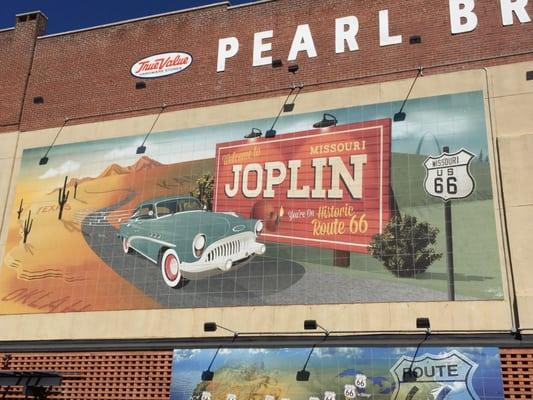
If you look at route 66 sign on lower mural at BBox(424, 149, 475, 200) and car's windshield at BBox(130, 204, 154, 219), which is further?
car's windshield at BBox(130, 204, 154, 219)

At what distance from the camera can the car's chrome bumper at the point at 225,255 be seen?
22.2 metres

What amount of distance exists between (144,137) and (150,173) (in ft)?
5.81

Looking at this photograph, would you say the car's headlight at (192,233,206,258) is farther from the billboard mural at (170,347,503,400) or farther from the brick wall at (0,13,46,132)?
the brick wall at (0,13,46,132)

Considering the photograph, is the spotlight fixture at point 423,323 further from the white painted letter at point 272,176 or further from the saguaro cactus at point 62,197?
the saguaro cactus at point 62,197

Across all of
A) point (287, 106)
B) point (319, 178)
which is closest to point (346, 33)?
point (287, 106)

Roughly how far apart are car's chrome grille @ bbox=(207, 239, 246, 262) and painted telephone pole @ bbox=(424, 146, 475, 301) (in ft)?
21.6

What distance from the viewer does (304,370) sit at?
64.2ft

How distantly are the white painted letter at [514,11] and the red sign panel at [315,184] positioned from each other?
560 centimetres

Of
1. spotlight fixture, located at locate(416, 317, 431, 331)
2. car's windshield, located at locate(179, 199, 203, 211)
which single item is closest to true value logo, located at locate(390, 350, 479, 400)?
spotlight fixture, located at locate(416, 317, 431, 331)

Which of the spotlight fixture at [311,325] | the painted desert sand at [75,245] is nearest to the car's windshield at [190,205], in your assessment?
the painted desert sand at [75,245]

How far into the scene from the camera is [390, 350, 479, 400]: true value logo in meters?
17.9

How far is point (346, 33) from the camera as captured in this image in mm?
24500

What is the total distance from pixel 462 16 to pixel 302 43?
5957mm

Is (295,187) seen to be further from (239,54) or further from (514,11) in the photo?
(514,11)
